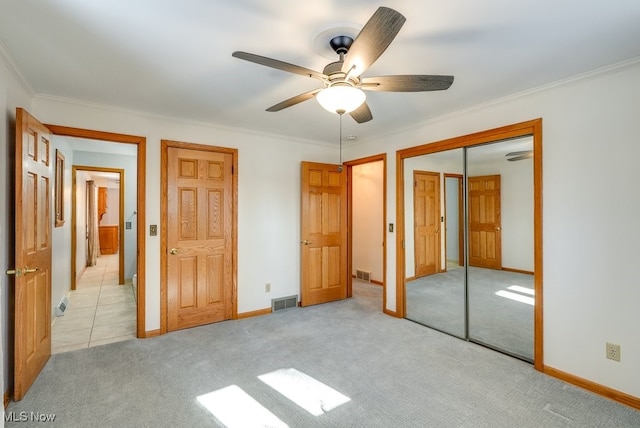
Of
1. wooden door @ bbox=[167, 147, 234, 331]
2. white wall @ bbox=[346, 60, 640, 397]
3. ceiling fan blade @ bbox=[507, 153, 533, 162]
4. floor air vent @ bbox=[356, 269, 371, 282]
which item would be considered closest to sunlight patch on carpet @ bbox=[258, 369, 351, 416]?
wooden door @ bbox=[167, 147, 234, 331]

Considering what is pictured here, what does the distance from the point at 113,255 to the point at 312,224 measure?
783cm

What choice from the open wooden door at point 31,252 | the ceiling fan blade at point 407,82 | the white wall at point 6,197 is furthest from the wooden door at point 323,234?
the white wall at point 6,197

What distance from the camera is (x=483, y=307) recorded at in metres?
3.16

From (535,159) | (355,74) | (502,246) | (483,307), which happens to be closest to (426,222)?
(502,246)

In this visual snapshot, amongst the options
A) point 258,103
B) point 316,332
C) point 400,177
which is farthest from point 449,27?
point 316,332

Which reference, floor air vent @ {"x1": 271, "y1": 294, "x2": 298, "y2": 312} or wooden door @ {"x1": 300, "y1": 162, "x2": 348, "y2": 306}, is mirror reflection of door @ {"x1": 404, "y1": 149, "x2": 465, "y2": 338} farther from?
floor air vent @ {"x1": 271, "y1": 294, "x2": 298, "y2": 312}

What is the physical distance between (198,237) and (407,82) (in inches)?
111

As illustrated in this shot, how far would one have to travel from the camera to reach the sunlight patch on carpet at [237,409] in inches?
75.0

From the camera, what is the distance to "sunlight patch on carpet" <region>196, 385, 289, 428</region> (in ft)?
6.25

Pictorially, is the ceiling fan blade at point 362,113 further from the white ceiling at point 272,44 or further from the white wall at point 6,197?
the white wall at point 6,197

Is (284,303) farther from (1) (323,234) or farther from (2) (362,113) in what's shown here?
(2) (362,113)

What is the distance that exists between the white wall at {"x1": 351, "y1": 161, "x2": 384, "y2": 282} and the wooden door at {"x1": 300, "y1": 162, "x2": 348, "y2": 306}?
1.02 meters

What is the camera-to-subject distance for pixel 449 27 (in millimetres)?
1719

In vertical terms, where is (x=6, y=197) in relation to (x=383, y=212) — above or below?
above
